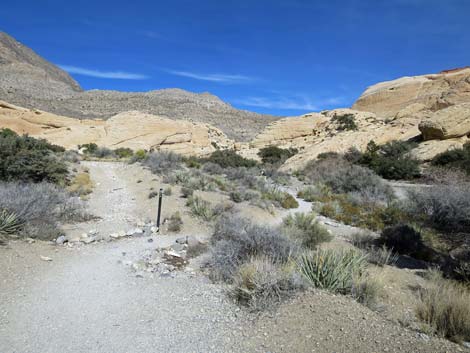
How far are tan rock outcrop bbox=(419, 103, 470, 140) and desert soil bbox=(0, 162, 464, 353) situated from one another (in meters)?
21.5

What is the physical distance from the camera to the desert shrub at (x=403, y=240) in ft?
25.2

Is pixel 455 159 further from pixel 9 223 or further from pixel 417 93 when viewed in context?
pixel 417 93

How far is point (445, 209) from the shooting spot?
9672 millimetres

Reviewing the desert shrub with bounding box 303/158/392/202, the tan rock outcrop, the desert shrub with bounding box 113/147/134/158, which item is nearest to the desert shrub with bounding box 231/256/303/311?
the desert shrub with bounding box 303/158/392/202

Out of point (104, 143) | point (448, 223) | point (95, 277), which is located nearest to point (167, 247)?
point (95, 277)

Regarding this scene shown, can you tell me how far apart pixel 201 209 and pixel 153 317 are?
221 inches

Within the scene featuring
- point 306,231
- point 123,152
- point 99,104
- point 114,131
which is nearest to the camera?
point 306,231

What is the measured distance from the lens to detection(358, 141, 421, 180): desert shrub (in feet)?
60.6

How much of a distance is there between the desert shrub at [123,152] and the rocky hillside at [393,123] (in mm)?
10856

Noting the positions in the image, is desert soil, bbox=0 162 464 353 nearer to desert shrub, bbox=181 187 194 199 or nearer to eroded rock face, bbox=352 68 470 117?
desert shrub, bbox=181 187 194 199

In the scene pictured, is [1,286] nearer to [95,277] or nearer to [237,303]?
[95,277]

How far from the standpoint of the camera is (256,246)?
5730mm

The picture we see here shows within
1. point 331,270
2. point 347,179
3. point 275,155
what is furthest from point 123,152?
point 331,270

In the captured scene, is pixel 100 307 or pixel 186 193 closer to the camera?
pixel 100 307
